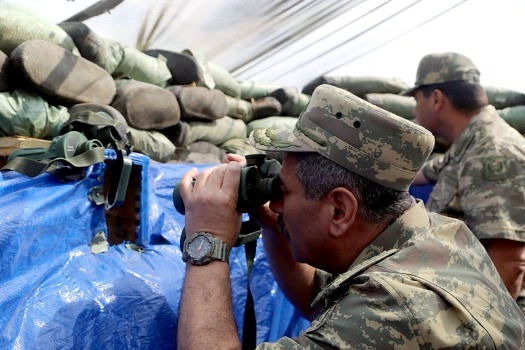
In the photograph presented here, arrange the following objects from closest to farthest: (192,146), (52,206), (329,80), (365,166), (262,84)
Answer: (365,166), (52,206), (192,146), (262,84), (329,80)

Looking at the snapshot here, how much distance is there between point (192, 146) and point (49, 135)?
39.5 inches

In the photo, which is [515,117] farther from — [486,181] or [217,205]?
[217,205]

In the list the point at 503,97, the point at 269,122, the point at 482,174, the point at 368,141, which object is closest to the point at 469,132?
the point at 482,174

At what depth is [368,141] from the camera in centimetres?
79

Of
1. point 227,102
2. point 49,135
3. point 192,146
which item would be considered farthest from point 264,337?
point 227,102

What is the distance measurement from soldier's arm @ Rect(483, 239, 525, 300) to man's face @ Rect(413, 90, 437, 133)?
54cm

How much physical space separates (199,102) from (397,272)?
2078 mm

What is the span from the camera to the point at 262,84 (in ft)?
11.7

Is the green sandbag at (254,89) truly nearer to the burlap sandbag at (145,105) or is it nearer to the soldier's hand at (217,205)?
the burlap sandbag at (145,105)

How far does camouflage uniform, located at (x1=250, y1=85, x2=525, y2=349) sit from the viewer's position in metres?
0.65

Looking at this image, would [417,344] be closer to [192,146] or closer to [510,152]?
[510,152]

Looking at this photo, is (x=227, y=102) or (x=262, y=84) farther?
(x=262, y=84)

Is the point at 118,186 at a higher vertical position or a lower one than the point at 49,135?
higher

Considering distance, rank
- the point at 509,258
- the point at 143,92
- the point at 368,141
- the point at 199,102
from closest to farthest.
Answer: the point at 368,141 < the point at 509,258 < the point at 143,92 < the point at 199,102
